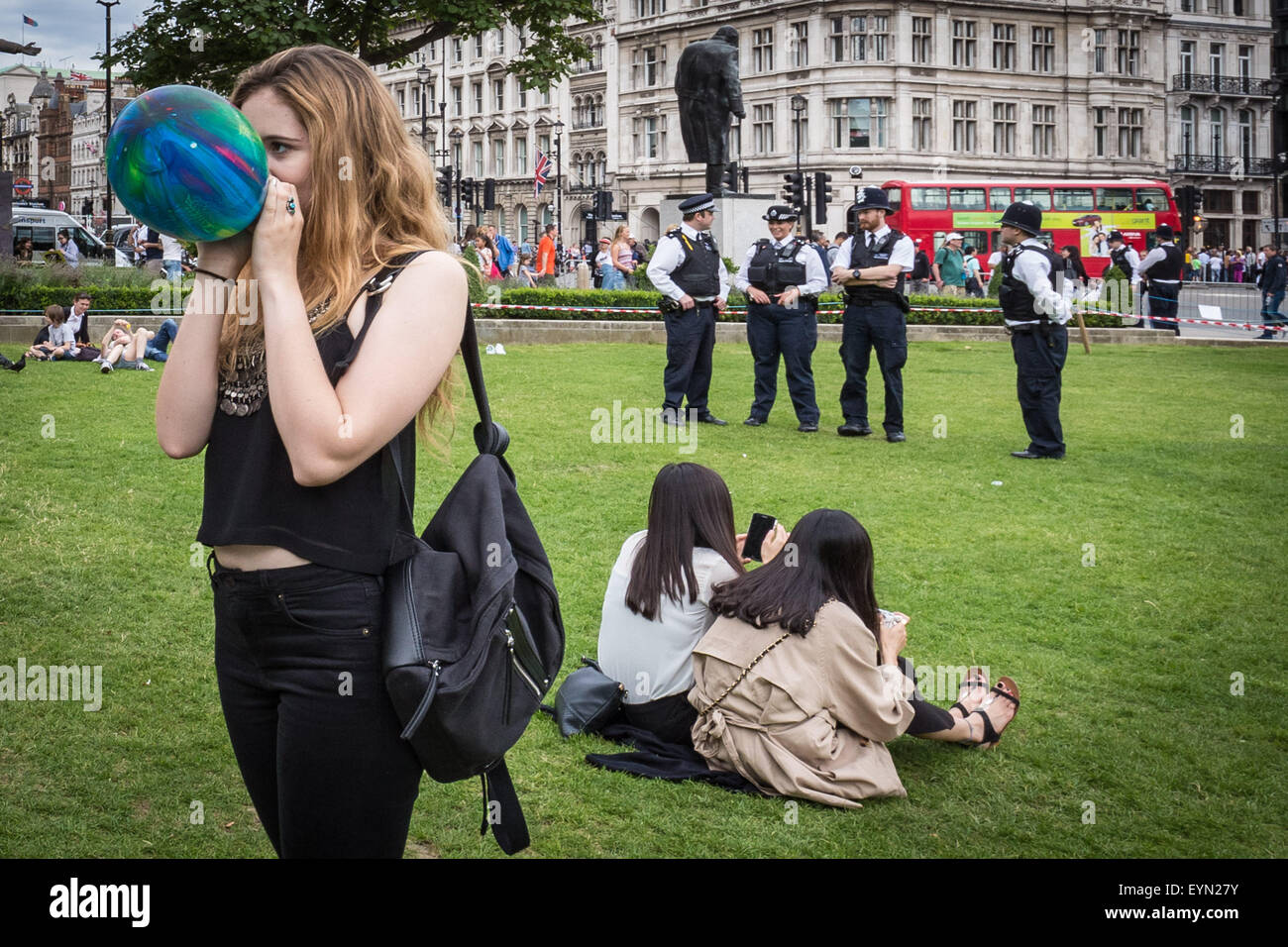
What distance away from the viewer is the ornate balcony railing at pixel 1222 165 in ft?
215

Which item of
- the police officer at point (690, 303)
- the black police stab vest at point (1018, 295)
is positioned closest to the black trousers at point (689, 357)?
the police officer at point (690, 303)

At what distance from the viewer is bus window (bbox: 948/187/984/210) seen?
4750cm

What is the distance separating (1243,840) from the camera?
4.21m

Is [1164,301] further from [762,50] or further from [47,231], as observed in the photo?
[762,50]

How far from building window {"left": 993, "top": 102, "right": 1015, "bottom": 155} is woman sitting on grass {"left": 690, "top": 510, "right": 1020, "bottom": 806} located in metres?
61.0

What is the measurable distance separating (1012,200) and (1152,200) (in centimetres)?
514

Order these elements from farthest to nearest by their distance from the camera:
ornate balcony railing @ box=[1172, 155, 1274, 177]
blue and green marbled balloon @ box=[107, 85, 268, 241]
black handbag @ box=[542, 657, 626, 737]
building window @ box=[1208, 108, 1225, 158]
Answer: building window @ box=[1208, 108, 1225, 158] → ornate balcony railing @ box=[1172, 155, 1274, 177] → black handbag @ box=[542, 657, 626, 737] → blue and green marbled balloon @ box=[107, 85, 268, 241]

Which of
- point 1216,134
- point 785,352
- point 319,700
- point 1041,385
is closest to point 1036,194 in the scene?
point 1216,134

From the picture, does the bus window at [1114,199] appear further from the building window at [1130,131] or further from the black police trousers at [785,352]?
the black police trousers at [785,352]

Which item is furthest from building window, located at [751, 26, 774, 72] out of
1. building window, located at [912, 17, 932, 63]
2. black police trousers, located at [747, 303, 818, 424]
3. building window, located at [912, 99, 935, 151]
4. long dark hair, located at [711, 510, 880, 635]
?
long dark hair, located at [711, 510, 880, 635]

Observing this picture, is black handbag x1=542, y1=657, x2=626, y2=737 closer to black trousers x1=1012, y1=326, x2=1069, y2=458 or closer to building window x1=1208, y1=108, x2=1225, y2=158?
black trousers x1=1012, y1=326, x2=1069, y2=458

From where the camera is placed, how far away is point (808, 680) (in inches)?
175

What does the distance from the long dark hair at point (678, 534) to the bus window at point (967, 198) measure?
147 ft

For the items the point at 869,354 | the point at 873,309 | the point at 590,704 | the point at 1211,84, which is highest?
the point at 1211,84
